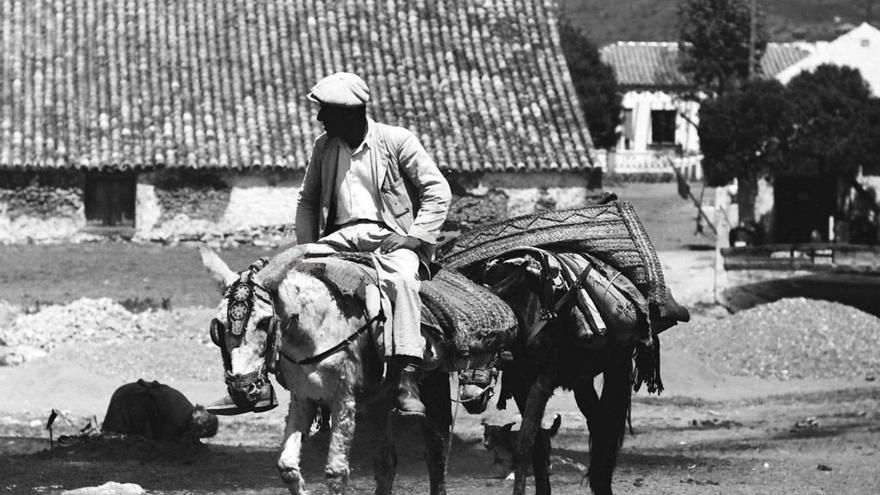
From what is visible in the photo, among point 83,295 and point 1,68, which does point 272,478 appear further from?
point 1,68

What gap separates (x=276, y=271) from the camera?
898 centimetres

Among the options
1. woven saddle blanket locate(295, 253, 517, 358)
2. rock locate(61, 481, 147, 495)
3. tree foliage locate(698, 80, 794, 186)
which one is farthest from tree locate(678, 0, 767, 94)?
woven saddle blanket locate(295, 253, 517, 358)

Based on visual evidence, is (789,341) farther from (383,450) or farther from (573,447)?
(383,450)

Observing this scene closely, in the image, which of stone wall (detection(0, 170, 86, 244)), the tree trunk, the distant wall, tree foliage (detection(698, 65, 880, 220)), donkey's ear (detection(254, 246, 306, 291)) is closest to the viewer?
donkey's ear (detection(254, 246, 306, 291))

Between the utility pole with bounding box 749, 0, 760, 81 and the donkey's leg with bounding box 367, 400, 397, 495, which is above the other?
the utility pole with bounding box 749, 0, 760, 81

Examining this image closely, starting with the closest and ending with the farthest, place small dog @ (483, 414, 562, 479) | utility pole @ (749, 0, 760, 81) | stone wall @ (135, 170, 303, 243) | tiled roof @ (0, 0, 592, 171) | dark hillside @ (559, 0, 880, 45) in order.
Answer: small dog @ (483, 414, 562, 479), tiled roof @ (0, 0, 592, 171), stone wall @ (135, 170, 303, 243), utility pole @ (749, 0, 760, 81), dark hillside @ (559, 0, 880, 45)

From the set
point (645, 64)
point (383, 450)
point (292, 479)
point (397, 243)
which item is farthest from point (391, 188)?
point (645, 64)

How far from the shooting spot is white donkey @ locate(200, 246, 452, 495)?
871 cm

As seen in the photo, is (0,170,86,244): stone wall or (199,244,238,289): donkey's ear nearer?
(199,244,238,289): donkey's ear

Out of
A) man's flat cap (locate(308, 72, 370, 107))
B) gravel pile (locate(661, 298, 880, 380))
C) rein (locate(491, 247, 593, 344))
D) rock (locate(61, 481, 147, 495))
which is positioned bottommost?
gravel pile (locate(661, 298, 880, 380))

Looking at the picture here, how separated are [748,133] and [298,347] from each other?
2992cm

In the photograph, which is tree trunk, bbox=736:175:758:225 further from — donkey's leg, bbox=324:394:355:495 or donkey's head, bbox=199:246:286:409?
donkey's head, bbox=199:246:286:409

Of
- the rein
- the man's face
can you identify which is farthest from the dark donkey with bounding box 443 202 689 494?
the man's face

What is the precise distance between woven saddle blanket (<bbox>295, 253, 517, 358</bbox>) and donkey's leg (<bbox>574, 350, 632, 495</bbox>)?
1.27 metres
